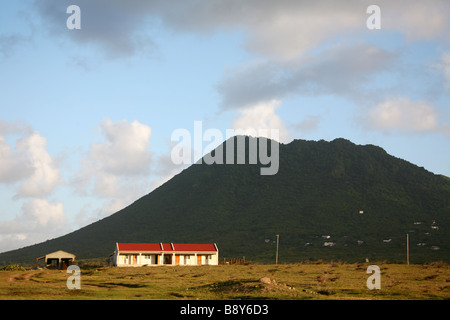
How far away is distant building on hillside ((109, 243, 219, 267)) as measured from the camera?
78812 millimetres

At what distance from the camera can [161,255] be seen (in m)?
81.1

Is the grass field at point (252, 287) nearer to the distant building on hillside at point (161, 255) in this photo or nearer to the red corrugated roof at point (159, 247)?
the distant building on hillside at point (161, 255)

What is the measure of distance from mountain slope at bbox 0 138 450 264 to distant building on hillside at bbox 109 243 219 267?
32.8 metres

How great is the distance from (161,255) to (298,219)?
84500 mm

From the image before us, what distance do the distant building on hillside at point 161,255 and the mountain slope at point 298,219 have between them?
32.8 metres

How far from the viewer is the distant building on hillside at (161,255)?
78.8 m

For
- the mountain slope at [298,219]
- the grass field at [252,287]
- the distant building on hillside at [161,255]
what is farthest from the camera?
the mountain slope at [298,219]

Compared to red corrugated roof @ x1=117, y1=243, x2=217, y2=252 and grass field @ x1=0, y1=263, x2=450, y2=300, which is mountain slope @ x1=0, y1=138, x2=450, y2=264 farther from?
grass field @ x1=0, y1=263, x2=450, y2=300

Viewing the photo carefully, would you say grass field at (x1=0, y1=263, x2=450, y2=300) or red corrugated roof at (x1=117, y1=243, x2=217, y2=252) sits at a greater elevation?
red corrugated roof at (x1=117, y1=243, x2=217, y2=252)

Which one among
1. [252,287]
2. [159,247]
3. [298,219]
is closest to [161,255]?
[159,247]

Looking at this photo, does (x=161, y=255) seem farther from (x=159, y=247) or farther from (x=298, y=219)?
(x=298, y=219)

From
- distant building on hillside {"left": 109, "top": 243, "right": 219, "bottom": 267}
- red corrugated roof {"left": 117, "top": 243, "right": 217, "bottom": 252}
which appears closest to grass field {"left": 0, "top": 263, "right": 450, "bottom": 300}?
distant building on hillside {"left": 109, "top": 243, "right": 219, "bottom": 267}

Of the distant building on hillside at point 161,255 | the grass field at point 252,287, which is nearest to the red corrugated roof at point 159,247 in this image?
the distant building on hillside at point 161,255
